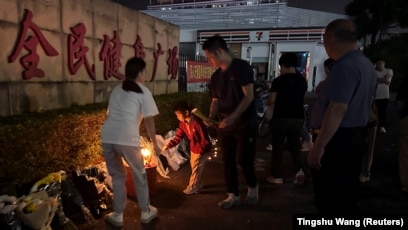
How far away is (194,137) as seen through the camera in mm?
4469

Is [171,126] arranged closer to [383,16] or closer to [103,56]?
[103,56]

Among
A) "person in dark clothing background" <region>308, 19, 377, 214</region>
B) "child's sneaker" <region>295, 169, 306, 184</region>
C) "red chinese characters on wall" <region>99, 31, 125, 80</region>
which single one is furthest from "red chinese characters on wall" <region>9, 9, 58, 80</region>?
"child's sneaker" <region>295, 169, 306, 184</region>

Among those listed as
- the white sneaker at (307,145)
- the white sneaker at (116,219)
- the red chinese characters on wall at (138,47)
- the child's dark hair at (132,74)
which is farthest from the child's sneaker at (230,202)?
the red chinese characters on wall at (138,47)

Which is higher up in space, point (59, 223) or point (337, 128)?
point (337, 128)

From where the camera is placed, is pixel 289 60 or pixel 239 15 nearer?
pixel 289 60

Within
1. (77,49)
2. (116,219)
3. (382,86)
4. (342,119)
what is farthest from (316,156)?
(382,86)

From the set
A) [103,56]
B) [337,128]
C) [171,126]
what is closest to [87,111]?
[103,56]

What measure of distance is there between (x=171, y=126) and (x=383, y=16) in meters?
23.0

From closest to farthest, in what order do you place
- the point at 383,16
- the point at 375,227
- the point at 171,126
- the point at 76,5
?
the point at 375,227 < the point at 76,5 < the point at 171,126 < the point at 383,16

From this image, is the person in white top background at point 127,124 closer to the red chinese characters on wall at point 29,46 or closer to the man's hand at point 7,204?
the man's hand at point 7,204

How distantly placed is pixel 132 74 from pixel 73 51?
79.2 inches

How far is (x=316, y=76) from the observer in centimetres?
2138

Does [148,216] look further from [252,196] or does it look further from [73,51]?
[73,51]

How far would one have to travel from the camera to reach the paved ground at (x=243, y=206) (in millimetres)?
3695
